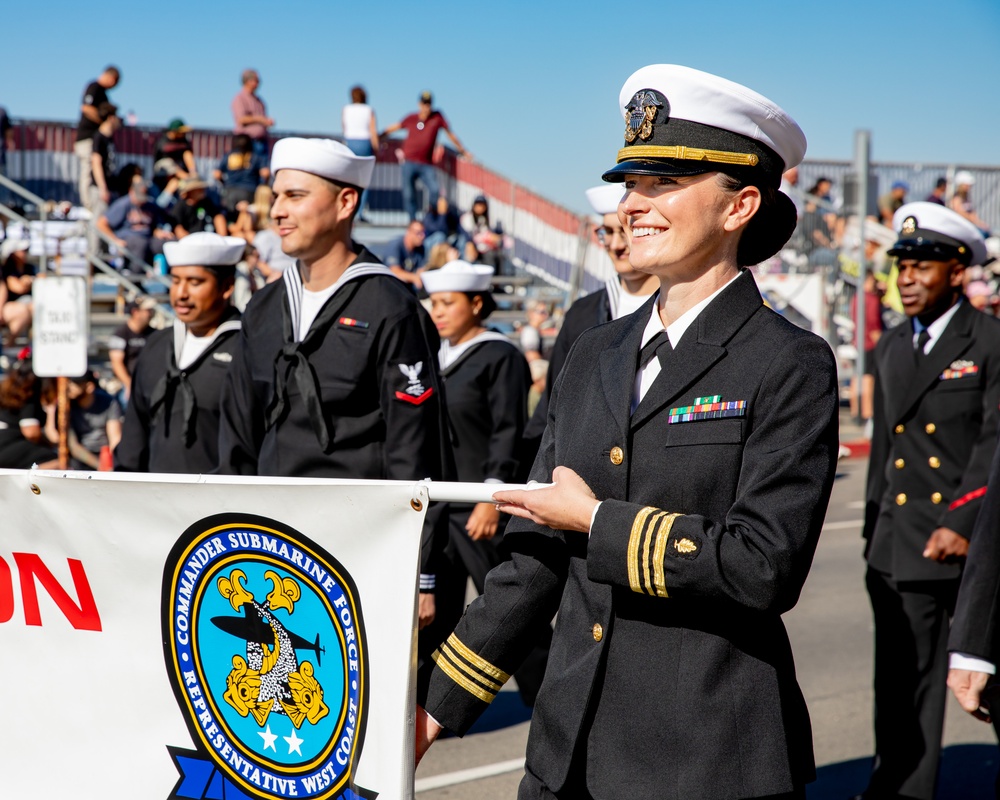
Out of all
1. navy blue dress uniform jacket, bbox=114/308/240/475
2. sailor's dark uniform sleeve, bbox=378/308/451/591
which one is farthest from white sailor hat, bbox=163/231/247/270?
sailor's dark uniform sleeve, bbox=378/308/451/591

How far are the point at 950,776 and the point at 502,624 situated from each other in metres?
3.60

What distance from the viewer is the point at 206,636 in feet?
9.33

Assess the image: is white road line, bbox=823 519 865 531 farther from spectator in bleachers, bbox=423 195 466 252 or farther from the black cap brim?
spectator in bleachers, bbox=423 195 466 252

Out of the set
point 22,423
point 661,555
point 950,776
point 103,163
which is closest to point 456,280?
point 22,423

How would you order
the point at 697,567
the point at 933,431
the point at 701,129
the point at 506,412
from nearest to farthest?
the point at 697,567 → the point at 701,129 → the point at 933,431 → the point at 506,412

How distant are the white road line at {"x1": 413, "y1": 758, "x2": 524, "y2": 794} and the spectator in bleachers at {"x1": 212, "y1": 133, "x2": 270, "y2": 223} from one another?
13.5 metres

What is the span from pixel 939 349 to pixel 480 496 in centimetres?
322

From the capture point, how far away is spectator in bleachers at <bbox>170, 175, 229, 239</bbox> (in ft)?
53.9

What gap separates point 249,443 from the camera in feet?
14.4

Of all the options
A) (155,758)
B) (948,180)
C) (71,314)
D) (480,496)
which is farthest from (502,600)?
(948,180)

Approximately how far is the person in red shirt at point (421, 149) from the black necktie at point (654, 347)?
1812 centimetres

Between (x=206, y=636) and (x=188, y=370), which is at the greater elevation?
(x=188, y=370)

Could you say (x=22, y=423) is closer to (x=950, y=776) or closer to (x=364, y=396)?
(x=364, y=396)

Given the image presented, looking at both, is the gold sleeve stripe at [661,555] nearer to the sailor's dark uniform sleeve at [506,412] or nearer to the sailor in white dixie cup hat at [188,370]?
the sailor in white dixie cup hat at [188,370]
